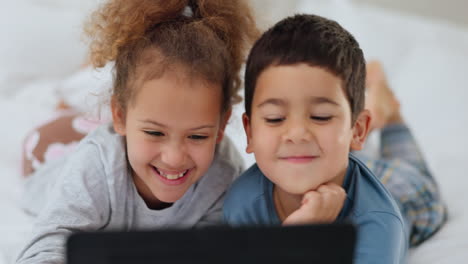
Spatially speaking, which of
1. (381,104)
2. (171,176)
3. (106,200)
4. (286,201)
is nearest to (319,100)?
(286,201)

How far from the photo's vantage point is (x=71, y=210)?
3.17 ft

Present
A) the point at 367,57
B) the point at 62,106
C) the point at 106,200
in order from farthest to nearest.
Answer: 1. the point at 367,57
2. the point at 62,106
3. the point at 106,200

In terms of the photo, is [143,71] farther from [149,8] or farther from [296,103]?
[296,103]

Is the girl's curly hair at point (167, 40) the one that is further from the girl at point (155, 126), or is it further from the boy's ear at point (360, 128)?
the boy's ear at point (360, 128)

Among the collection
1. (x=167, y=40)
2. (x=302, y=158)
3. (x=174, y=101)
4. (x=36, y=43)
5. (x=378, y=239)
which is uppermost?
(x=36, y=43)

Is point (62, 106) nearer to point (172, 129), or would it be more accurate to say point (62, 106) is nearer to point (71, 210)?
point (71, 210)

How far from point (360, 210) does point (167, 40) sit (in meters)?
0.47

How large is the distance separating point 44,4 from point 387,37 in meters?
1.39

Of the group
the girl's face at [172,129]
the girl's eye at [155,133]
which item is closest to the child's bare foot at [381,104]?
the girl's face at [172,129]

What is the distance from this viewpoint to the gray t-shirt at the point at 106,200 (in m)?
0.94

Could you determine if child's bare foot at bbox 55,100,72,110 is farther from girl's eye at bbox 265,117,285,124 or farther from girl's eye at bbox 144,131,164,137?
girl's eye at bbox 265,117,285,124

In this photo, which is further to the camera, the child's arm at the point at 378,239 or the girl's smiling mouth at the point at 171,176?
the girl's smiling mouth at the point at 171,176

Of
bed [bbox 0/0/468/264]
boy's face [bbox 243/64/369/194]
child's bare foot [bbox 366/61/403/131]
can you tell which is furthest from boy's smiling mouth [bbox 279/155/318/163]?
child's bare foot [bbox 366/61/403/131]

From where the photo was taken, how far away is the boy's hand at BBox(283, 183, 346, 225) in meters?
0.82
